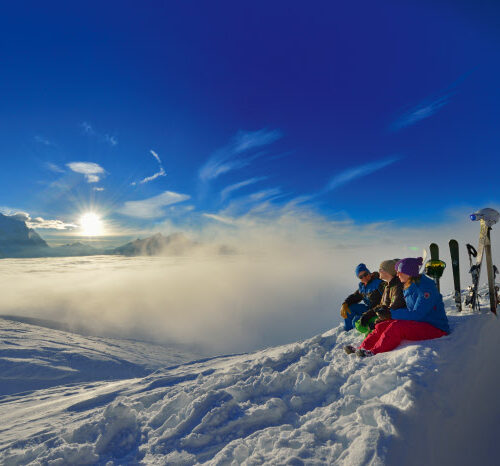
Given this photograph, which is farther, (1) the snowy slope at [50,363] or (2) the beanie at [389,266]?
(1) the snowy slope at [50,363]

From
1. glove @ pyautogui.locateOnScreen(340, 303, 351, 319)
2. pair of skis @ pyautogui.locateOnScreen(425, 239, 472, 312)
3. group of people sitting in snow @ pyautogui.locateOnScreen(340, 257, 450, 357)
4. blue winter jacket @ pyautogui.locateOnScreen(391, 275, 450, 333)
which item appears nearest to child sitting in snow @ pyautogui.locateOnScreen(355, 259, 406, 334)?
group of people sitting in snow @ pyautogui.locateOnScreen(340, 257, 450, 357)

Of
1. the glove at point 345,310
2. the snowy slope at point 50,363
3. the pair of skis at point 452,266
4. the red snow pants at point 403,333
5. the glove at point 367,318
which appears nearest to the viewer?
the red snow pants at point 403,333

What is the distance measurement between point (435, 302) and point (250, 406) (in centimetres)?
365

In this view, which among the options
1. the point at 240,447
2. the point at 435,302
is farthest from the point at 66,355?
the point at 435,302

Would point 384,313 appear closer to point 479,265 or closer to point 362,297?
point 362,297

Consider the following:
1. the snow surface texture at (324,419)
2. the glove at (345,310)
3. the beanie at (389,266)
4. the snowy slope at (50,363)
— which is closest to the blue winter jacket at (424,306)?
the snow surface texture at (324,419)

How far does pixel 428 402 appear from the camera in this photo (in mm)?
3062

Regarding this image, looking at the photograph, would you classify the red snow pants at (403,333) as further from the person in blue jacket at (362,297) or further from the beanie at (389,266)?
the person in blue jacket at (362,297)

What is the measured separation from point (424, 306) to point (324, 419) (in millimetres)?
2709

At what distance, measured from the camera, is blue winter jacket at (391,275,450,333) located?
15.3 ft

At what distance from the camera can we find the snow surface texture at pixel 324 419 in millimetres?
2768

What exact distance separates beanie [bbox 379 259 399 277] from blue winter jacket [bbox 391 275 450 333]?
1.06 metres

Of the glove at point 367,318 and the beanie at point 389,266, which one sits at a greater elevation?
the beanie at point 389,266

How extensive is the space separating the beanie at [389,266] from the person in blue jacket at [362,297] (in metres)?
0.98
